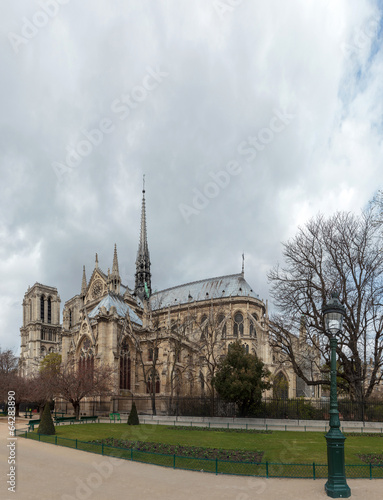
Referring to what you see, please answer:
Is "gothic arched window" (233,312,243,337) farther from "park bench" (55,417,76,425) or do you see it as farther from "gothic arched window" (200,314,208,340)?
"park bench" (55,417,76,425)

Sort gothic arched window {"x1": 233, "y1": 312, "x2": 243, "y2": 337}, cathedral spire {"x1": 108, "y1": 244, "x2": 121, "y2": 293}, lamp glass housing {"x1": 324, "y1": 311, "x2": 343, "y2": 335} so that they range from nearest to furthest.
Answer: lamp glass housing {"x1": 324, "y1": 311, "x2": 343, "y2": 335} < cathedral spire {"x1": 108, "y1": 244, "x2": 121, "y2": 293} < gothic arched window {"x1": 233, "y1": 312, "x2": 243, "y2": 337}

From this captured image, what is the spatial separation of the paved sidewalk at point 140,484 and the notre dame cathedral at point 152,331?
77.8 feet

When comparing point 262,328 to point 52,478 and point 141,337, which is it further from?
point 52,478

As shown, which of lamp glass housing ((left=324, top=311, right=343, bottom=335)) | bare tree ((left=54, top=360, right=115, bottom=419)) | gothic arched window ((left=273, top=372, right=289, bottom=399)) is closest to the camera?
lamp glass housing ((left=324, top=311, right=343, bottom=335))

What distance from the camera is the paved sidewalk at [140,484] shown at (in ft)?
38.4

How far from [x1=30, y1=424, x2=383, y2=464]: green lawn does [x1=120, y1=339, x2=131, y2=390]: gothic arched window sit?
61.3 feet

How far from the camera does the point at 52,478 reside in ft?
45.1

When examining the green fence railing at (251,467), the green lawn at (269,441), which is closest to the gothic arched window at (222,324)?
the green lawn at (269,441)

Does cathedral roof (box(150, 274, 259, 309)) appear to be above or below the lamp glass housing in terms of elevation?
above

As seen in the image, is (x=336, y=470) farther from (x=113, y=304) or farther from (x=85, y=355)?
(x=113, y=304)

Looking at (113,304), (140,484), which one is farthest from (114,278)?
(140,484)

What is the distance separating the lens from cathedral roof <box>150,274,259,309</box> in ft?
242

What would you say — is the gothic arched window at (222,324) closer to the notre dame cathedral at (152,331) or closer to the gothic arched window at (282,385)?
the notre dame cathedral at (152,331)

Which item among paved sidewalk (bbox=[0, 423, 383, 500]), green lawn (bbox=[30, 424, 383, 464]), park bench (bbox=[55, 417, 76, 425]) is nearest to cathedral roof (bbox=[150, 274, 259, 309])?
park bench (bbox=[55, 417, 76, 425])
